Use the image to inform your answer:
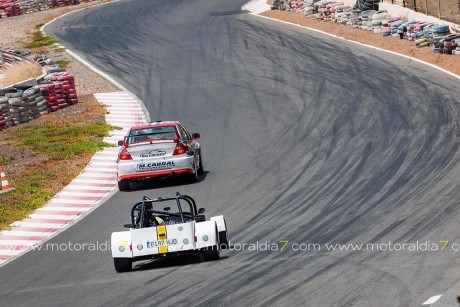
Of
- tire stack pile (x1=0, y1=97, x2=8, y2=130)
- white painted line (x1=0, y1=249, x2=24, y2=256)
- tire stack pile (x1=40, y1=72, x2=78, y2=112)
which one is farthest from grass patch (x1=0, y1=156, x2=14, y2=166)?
white painted line (x1=0, y1=249, x2=24, y2=256)

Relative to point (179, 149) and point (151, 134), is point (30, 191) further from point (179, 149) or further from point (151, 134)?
point (179, 149)

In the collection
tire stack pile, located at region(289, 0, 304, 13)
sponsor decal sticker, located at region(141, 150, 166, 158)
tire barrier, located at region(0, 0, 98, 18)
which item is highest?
sponsor decal sticker, located at region(141, 150, 166, 158)

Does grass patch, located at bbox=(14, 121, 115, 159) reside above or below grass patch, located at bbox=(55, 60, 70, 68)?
above

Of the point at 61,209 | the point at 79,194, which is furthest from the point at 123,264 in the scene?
the point at 79,194

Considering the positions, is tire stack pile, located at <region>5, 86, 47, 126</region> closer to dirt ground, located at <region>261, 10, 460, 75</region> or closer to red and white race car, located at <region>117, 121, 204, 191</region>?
red and white race car, located at <region>117, 121, 204, 191</region>

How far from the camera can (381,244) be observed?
607 inches

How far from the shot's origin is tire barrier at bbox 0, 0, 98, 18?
66125 mm

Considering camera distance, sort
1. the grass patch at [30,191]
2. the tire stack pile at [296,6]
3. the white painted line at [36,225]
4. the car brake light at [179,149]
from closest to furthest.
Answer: the white painted line at [36,225], the grass patch at [30,191], the car brake light at [179,149], the tire stack pile at [296,6]

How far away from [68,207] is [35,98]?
12865mm

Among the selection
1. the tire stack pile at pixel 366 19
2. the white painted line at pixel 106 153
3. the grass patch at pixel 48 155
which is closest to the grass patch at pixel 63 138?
the grass patch at pixel 48 155

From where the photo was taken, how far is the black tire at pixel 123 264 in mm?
15039

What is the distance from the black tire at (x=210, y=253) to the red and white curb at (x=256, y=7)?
38.1 meters

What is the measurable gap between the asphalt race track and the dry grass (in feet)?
9.71

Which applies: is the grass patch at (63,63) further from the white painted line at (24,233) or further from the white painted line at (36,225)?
the white painted line at (24,233)
